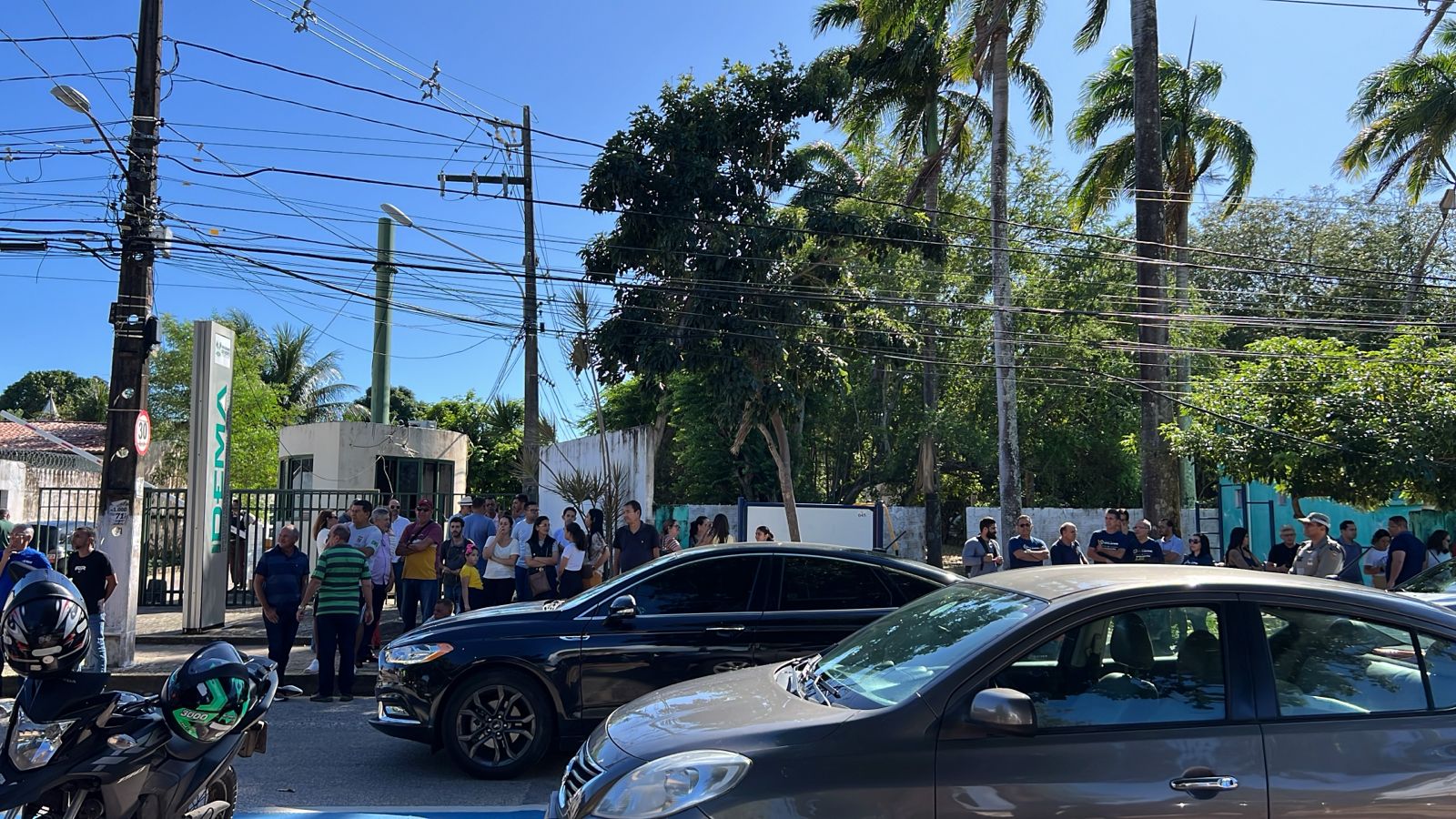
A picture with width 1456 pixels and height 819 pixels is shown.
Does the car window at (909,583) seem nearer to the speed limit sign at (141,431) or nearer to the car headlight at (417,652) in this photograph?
the car headlight at (417,652)

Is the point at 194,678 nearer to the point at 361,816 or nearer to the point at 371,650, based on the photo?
the point at 361,816

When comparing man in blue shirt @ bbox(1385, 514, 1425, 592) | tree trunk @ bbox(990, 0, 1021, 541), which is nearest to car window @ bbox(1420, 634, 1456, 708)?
man in blue shirt @ bbox(1385, 514, 1425, 592)

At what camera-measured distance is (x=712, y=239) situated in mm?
16562

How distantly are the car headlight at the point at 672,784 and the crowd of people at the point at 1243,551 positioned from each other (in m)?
8.82

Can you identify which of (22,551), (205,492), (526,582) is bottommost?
(526,582)

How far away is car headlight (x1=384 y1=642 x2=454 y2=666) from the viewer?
683 cm

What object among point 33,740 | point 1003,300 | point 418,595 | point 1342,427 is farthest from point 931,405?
point 33,740

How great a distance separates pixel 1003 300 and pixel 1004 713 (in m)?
14.3

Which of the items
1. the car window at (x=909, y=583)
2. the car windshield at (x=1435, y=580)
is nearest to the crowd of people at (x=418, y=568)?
the car window at (x=909, y=583)

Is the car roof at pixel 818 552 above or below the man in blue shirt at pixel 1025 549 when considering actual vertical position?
above

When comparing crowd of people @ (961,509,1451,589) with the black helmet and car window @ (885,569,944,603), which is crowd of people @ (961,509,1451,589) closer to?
car window @ (885,569,944,603)

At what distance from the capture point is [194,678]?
14.6 ft

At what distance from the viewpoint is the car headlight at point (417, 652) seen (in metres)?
6.83

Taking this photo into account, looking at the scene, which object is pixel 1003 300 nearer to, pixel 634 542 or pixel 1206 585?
pixel 634 542
